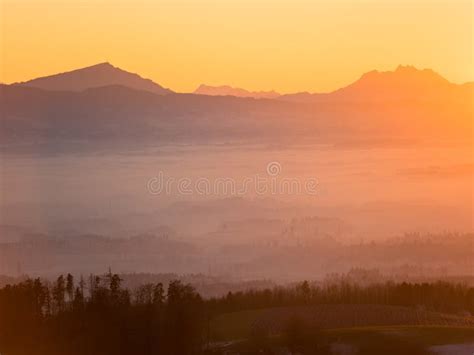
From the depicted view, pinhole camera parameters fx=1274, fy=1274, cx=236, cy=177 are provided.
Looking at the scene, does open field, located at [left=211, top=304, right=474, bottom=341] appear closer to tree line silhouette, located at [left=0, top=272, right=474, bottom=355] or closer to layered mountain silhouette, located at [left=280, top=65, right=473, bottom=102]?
tree line silhouette, located at [left=0, top=272, right=474, bottom=355]

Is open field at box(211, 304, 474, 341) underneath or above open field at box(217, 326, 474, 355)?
above

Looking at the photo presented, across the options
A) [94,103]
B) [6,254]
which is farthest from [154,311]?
[94,103]

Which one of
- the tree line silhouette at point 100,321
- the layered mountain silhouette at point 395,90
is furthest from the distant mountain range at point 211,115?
the tree line silhouette at point 100,321

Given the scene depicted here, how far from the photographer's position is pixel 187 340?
48.7 m

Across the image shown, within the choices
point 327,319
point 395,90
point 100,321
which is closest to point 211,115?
point 395,90

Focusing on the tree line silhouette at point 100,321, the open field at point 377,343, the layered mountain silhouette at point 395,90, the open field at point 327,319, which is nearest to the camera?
Answer: the tree line silhouette at point 100,321

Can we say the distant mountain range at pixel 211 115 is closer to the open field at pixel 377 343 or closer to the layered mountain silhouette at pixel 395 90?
the layered mountain silhouette at pixel 395 90

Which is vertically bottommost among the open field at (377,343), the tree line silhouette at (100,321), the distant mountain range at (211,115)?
the open field at (377,343)

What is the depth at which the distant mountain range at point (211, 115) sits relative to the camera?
155m

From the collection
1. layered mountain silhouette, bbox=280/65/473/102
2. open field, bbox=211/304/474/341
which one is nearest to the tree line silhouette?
open field, bbox=211/304/474/341

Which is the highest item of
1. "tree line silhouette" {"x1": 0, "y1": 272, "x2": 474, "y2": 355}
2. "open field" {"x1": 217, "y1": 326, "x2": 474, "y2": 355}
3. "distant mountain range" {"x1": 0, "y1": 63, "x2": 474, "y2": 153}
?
"distant mountain range" {"x1": 0, "y1": 63, "x2": 474, "y2": 153}

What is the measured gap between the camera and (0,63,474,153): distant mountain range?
509ft

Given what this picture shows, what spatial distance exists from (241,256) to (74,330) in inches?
3196

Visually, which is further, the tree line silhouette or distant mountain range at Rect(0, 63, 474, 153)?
distant mountain range at Rect(0, 63, 474, 153)
